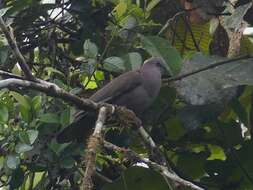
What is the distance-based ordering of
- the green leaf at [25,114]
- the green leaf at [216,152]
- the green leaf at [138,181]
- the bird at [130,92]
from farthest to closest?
the green leaf at [216,152] → the bird at [130,92] → the green leaf at [138,181] → the green leaf at [25,114]

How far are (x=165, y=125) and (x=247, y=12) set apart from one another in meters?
0.64

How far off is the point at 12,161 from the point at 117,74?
3.45ft

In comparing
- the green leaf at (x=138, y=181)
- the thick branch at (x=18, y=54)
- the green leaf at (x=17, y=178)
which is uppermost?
the thick branch at (x=18, y=54)

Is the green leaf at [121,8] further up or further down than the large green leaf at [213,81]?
further up

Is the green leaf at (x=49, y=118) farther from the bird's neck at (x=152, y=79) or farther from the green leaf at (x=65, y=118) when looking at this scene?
the bird's neck at (x=152, y=79)

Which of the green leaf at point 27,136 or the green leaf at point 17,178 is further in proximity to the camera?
the green leaf at point 17,178

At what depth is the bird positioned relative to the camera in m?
A: 3.11

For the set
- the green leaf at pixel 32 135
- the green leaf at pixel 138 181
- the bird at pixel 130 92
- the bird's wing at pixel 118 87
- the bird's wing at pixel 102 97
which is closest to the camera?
the green leaf at pixel 32 135

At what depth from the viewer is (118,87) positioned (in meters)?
3.41

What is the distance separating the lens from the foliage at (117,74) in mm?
2812

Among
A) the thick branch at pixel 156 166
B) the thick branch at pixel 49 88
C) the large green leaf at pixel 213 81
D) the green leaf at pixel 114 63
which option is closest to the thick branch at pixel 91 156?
the thick branch at pixel 156 166

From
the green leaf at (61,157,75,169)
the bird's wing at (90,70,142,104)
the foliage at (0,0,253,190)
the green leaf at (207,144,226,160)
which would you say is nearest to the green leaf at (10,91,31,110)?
the foliage at (0,0,253,190)

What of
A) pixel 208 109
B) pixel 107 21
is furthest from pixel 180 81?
pixel 107 21

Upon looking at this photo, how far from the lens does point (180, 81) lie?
115 inches
